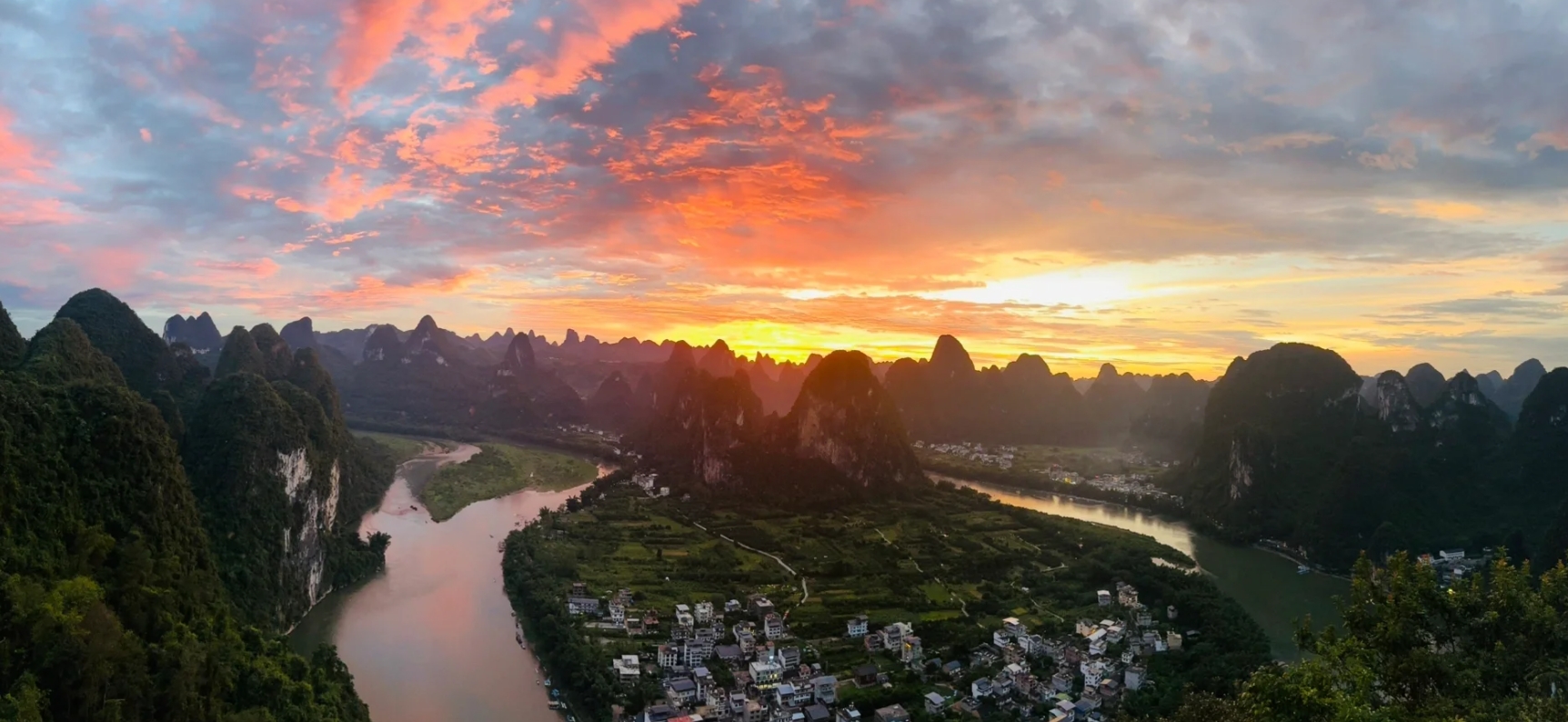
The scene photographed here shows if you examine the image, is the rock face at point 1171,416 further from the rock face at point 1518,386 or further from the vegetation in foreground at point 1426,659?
the vegetation in foreground at point 1426,659

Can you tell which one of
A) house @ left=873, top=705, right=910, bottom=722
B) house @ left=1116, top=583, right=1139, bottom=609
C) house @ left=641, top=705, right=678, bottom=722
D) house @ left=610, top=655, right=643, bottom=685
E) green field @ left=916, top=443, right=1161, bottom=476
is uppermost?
green field @ left=916, top=443, right=1161, bottom=476

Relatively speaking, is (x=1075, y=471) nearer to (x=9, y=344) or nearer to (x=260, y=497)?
(x=260, y=497)

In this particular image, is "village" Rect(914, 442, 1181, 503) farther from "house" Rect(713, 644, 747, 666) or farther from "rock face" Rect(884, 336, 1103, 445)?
"house" Rect(713, 644, 747, 666)

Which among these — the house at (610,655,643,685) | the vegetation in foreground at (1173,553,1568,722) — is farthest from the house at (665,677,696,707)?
the vegetation in foreground at (1173,553,1568,722)

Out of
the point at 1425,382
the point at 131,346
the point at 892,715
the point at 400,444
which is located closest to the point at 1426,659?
the point at 892,715

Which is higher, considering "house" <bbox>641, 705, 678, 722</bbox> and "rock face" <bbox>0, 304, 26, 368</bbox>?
"rock face" <bbox>0, 304, 26, 368</bbox>
